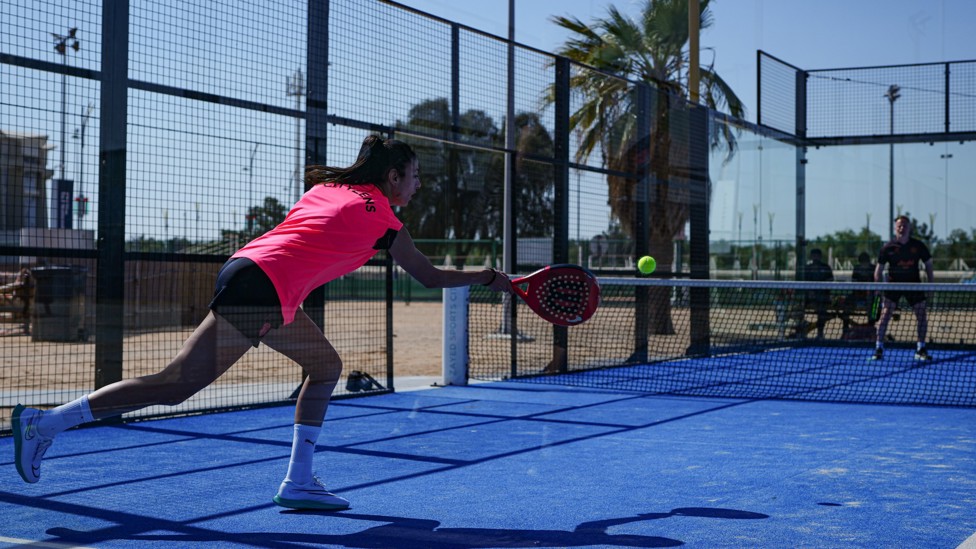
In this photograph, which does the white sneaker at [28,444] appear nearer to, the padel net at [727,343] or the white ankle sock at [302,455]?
the white ankle sock at [302,455]

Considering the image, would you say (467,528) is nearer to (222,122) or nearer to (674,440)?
(674,440)

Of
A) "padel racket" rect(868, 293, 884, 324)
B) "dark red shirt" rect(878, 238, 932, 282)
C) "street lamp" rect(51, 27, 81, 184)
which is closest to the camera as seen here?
"street lamp" rect(51, 27, 81, 184)

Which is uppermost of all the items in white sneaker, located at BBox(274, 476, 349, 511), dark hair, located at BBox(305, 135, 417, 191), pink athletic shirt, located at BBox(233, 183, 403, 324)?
dark hair, located at BBox(305, 135, 417, 191)

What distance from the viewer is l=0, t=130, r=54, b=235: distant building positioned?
7.90m

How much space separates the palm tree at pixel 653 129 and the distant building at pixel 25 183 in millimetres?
5129

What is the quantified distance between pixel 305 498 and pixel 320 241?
113 cm

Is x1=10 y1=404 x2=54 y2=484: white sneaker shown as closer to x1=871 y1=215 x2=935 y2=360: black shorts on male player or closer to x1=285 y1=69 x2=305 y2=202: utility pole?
x1=285 y1=69 x2=305 y2=202: utility pole

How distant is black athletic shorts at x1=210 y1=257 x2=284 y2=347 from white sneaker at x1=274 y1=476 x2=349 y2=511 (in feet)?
2.51

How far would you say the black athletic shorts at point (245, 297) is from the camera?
369 cm

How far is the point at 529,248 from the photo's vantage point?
11.3 metres

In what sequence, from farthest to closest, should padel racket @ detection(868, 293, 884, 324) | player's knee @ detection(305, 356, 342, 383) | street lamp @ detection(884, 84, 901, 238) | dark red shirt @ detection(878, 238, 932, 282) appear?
street lamp @ detection(884, 84, 901, 238)
padel racket @ detection(868, 293, 884, 324)
dark red shirt @ detection(878, 238, 932, 282)
player's knee @ detection(305, 356, 342, 383)

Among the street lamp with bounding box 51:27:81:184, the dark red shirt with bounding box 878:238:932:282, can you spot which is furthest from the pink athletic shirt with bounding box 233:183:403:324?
the dark red shirt with bounding box 878:238:932:282

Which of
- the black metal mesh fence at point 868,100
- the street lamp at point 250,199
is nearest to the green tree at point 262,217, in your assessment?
the street lamp at point 250,199

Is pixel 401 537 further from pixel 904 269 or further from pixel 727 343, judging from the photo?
pixel 727 343
